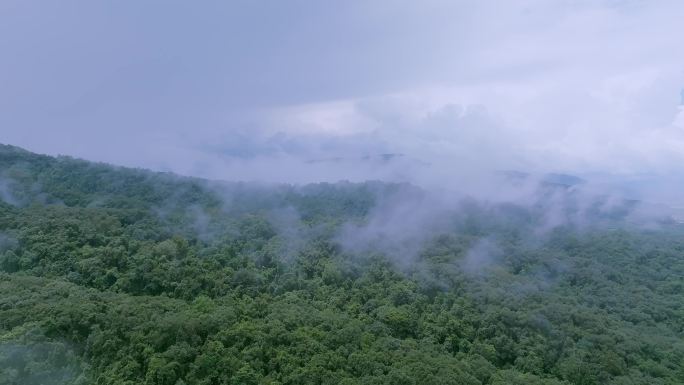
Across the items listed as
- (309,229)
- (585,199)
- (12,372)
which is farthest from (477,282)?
(585,199)

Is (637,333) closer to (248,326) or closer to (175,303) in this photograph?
(248,326)

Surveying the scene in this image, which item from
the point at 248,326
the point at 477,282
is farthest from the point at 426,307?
the point at 248,326

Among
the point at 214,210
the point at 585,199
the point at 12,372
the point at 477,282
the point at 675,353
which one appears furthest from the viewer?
the point at 585,199

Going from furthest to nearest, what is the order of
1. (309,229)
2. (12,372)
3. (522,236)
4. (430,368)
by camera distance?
(522,236)
(309,229)
(430,368)
(12,372)

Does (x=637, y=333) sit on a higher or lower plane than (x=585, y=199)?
lower

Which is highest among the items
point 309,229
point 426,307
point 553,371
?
point 309,229

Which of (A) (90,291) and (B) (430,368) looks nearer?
(B) (430,368)
